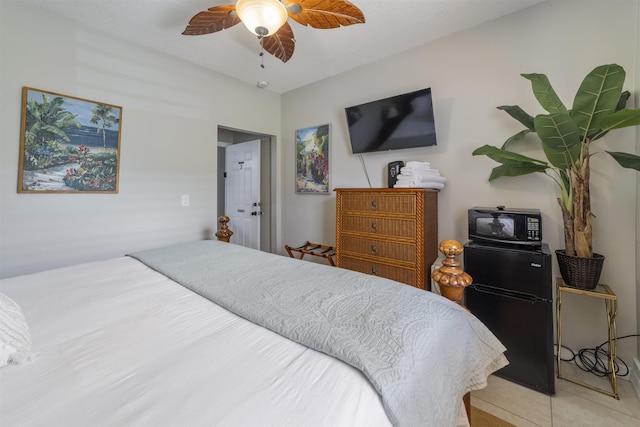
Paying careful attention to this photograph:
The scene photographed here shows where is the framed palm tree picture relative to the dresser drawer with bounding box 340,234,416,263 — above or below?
above

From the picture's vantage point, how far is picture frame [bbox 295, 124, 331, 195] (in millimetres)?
3213

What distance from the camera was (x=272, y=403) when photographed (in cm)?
59

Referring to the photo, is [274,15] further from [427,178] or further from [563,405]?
[563,405]

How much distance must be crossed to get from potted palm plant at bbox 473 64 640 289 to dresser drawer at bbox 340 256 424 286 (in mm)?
965

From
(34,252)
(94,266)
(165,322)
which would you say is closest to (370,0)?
(165,322)

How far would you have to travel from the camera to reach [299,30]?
7.26ft

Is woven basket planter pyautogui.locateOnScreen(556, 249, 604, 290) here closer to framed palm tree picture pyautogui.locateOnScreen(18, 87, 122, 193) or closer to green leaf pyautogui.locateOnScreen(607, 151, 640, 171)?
green leaf pyautogui.locateOnScreen(607, 151, 640, 171)

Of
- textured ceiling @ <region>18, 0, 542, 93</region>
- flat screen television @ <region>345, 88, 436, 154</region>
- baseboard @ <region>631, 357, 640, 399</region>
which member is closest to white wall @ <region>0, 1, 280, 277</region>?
textured ceiling @ <region>18, 0, 542, 93</region>

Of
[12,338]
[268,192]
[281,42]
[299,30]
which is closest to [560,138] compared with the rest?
[281,42]

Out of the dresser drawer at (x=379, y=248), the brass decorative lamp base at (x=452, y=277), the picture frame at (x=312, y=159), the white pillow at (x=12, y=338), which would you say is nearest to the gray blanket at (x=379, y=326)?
the brass decorative lamp base at (x=452, y=277)

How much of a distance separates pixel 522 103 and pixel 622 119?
0.78 m

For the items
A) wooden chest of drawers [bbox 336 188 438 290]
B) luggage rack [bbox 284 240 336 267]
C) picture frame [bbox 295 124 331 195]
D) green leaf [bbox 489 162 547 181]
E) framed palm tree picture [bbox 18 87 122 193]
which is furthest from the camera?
picture frame [bbox 295 124 331 195]

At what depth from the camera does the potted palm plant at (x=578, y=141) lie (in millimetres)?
1392

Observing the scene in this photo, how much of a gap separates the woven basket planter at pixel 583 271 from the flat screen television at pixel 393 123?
1.29 meters
